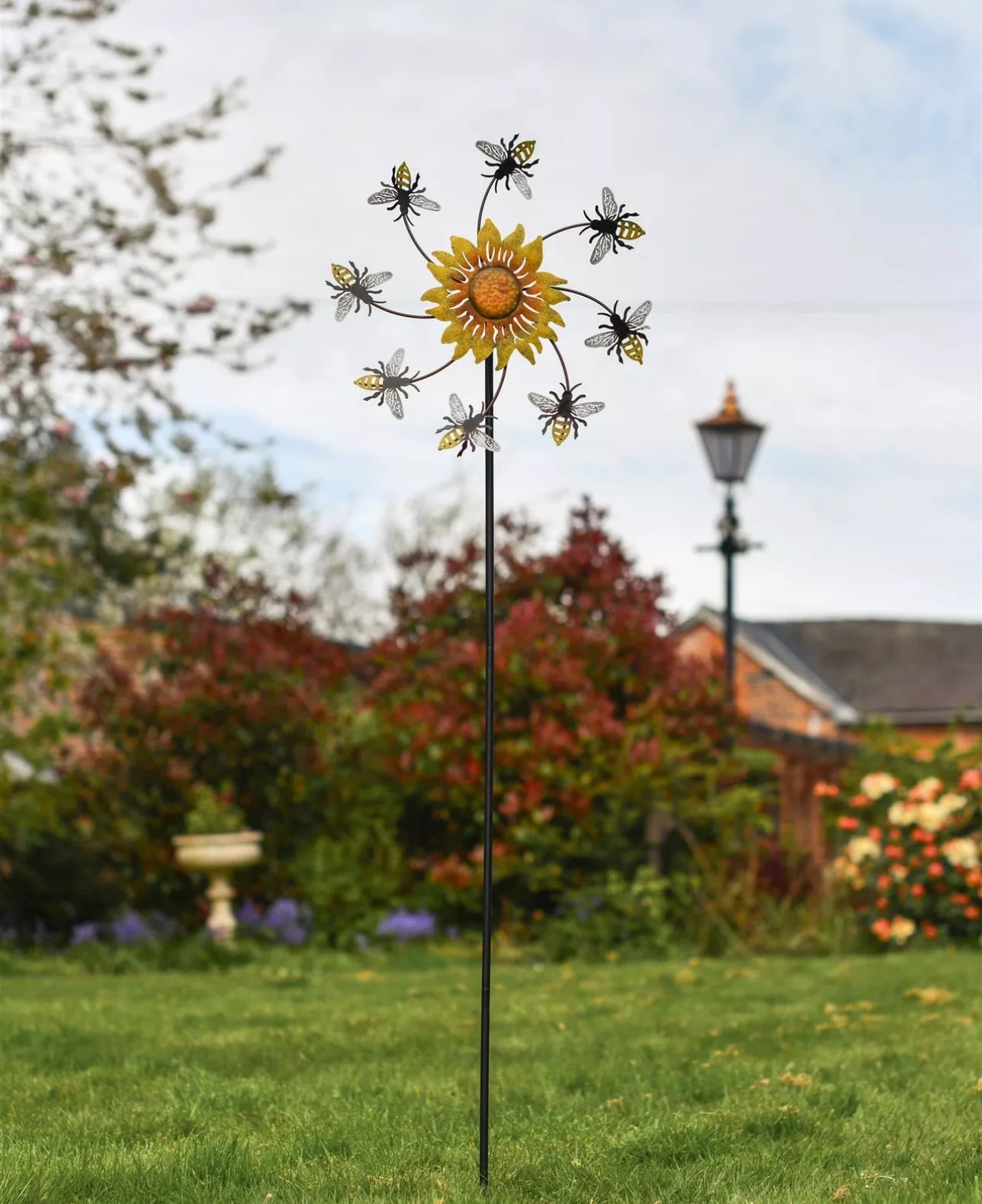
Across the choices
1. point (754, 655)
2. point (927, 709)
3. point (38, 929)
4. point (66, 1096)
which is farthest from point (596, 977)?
point (927, 709)

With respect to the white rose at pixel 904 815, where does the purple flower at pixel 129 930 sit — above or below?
below

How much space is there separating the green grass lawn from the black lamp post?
4.92 metres

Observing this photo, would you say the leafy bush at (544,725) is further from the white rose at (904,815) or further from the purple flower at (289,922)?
the white rose at (904,815)

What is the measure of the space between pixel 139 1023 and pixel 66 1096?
1599 mm

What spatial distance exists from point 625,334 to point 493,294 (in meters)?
0.39

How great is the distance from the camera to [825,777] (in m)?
15.5

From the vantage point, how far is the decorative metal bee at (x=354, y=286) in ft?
12.4

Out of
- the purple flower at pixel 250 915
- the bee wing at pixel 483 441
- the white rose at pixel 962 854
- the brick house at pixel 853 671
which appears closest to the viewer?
the bee wing at pixel 483 441

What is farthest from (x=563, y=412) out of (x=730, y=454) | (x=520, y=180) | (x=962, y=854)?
(x=730, y=454)

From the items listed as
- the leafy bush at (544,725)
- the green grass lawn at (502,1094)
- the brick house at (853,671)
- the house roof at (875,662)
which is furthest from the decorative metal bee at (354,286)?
the house roof at (875,662)

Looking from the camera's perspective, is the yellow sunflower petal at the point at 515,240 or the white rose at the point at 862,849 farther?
the white rose at the point at 862,849

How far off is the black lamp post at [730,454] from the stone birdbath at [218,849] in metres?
4.27

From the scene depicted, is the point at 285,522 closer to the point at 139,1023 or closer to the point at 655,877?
the point at 655,877

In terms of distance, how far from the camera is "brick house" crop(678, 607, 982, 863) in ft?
113
